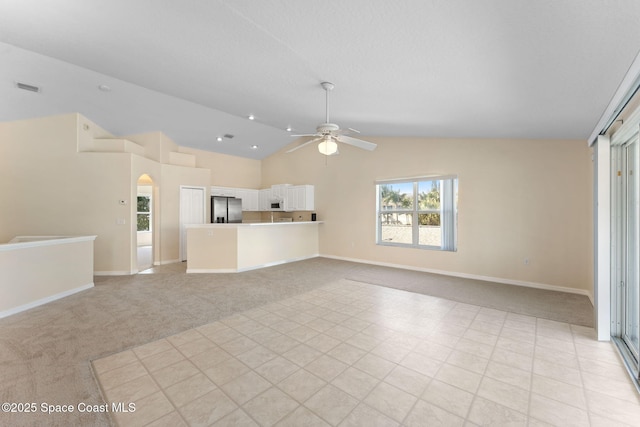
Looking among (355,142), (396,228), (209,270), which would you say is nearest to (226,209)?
(209,270)

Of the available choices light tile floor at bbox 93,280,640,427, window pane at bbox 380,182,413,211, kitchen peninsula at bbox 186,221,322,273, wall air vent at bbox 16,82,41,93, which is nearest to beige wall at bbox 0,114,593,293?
window pane at bbox 380,182,413,211

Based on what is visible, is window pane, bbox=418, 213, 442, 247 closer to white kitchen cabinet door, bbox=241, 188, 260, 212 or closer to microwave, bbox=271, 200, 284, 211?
microwave, bbox=271, 200, 284, 211

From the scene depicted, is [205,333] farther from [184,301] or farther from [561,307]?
[561,307]

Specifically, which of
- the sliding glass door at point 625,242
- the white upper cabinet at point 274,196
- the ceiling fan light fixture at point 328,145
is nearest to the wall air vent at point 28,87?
the white upper cabinet at point 274,196

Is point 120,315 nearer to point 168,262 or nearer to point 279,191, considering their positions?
point 168,262

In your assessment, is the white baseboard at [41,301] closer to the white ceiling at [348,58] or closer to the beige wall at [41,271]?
the beige wall at [41,271]

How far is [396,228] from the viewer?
639cm

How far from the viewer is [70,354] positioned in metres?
2.49

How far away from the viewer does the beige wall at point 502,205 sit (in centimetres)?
426

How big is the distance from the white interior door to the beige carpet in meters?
1.03

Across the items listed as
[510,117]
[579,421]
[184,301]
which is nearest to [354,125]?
[510,117]

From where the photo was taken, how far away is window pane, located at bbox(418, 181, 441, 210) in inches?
224

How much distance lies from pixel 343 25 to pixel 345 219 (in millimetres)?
5467

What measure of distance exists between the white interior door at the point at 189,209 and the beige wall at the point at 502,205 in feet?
14.0
